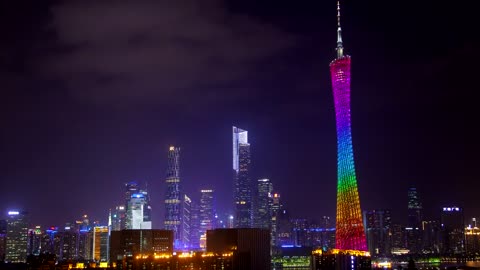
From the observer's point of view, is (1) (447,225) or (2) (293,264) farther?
(1) (447,225)

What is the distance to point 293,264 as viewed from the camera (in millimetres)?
70500

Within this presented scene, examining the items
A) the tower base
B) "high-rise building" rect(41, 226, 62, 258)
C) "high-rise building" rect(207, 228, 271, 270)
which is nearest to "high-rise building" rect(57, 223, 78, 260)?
"high-rise building" rect(41, 226, 62, 258)

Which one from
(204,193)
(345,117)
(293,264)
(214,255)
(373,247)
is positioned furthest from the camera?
(204,193)

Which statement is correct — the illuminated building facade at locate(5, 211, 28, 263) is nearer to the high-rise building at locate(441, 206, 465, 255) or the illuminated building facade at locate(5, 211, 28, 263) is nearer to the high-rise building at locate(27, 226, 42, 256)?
the high-rise building at locate(27, 226, 42, 256)

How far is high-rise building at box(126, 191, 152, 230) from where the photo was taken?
90.3m

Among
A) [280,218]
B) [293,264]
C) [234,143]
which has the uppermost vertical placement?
[234,143]

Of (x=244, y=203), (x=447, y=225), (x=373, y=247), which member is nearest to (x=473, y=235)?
(x=447, y=225)

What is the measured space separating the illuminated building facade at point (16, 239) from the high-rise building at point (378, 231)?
46.1m

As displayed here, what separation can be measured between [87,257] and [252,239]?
38.2 meters

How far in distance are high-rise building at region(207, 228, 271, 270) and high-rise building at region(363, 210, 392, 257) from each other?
37611 millimetres

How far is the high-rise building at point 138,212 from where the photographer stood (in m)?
90.3

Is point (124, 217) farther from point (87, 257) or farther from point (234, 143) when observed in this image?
point (234, 143)

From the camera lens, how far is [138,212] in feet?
305

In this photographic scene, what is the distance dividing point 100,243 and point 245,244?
38357 mm
